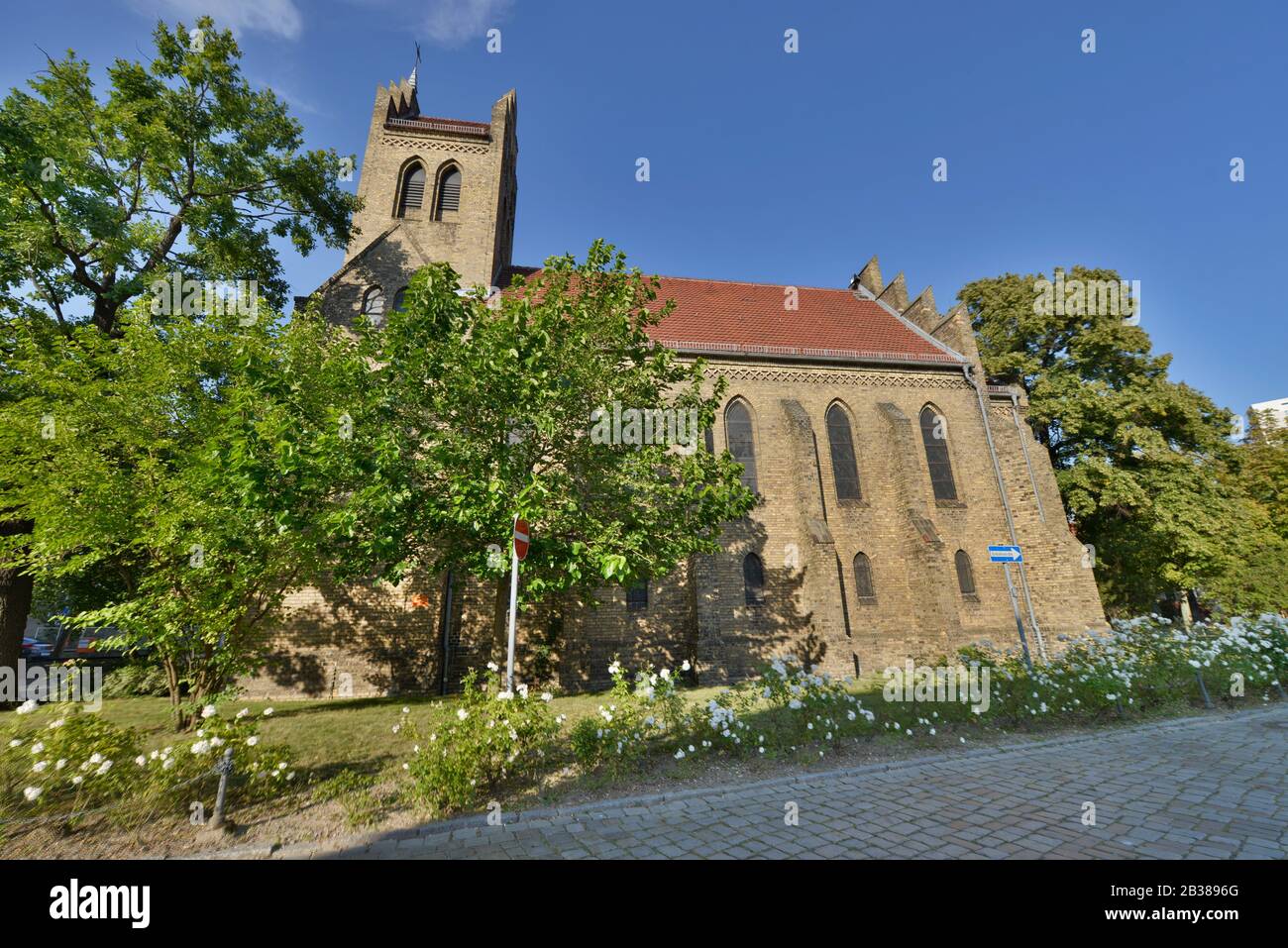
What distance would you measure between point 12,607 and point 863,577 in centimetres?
2038

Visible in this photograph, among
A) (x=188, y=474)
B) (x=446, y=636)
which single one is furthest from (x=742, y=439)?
(x=188, y=474)

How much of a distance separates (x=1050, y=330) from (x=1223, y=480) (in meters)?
10.0

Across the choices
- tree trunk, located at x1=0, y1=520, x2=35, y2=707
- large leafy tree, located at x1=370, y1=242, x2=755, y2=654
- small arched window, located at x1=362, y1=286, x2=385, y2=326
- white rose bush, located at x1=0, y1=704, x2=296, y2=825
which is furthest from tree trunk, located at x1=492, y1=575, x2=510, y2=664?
small arched window, located at x1=362, y1=286, x2=385, y2=326

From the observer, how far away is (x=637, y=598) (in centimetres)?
1382

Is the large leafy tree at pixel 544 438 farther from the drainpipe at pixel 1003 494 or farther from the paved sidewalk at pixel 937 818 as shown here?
the drainpipe at pixel 1003 494

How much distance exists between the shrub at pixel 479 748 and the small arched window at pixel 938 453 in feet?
52.9

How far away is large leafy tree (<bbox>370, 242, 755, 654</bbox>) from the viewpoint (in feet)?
25.9

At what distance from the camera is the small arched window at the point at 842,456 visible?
16.3 m

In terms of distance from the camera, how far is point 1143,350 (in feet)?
63.0

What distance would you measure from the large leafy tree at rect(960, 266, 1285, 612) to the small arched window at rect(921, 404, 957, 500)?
17.8 feet

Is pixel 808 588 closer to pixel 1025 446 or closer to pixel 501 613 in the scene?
pixel 501 613

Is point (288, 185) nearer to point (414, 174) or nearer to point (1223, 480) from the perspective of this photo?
point (414, 174)

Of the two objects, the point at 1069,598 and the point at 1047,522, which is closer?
the point at 1069,598
